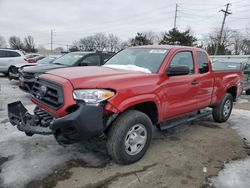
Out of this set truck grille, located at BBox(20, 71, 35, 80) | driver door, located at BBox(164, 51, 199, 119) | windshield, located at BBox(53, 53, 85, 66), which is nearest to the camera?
driver door, located at BBox(164, 51, 199, 119)

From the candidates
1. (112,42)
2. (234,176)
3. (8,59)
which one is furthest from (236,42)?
(234,176)

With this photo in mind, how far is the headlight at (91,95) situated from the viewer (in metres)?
3.19

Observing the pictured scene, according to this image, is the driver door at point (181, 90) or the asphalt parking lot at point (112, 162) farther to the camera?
the driver door at point (181, 90)

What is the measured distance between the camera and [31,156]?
154 inches

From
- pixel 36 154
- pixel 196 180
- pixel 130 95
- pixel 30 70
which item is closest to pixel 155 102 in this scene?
pixel 130 95

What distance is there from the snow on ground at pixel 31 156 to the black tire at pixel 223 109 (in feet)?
11.3

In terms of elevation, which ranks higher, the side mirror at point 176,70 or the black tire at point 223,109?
the side mirror at point 176,70

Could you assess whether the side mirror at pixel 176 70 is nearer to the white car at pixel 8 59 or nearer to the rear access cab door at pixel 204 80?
the rear access cab door at pixel 204 80

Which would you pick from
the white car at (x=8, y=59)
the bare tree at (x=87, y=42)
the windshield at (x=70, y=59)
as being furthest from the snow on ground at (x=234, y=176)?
the bare tree at (x=87, y=42)

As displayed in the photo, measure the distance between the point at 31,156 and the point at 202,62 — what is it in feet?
12.6

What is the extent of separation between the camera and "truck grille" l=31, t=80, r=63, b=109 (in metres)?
3.34

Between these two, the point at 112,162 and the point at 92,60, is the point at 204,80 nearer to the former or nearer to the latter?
the point at 112,162

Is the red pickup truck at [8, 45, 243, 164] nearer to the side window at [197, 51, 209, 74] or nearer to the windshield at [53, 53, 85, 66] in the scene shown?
the side window at [197, 51, 209, 74]

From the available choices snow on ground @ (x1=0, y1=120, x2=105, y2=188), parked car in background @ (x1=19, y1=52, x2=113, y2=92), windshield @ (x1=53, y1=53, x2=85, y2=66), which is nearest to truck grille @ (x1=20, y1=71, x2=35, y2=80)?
parked car in background @ (x1=19, y1=52, x2=113, y2=92)
